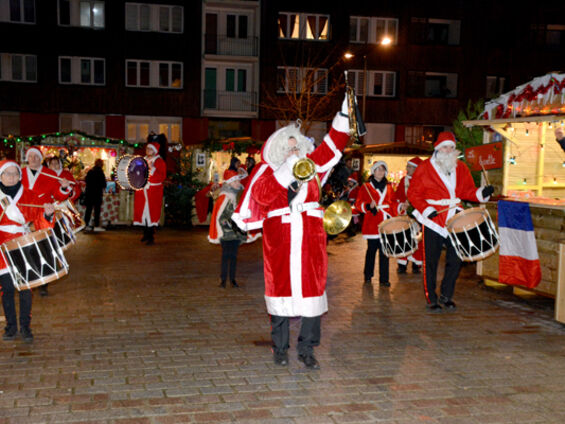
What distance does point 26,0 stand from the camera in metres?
30.9

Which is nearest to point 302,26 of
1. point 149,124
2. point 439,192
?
point 149,124

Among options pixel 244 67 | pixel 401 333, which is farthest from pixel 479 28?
pixel 401 333

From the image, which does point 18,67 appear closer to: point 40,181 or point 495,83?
point 495,83

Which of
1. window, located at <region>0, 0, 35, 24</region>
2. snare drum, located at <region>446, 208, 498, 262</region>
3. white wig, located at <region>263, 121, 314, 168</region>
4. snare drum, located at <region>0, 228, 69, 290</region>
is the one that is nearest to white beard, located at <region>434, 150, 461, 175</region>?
snare drum, located at <region>446, 208, 498, 262</region>

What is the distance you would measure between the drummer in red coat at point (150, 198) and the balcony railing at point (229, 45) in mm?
20983

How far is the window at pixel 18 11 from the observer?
3069 cm

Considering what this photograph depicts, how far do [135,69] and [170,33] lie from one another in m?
2.63

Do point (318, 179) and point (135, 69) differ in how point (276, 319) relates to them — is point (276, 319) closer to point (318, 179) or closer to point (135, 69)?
point (318, 179)

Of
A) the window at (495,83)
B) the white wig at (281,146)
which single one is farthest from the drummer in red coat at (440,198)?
the window at (495,83)

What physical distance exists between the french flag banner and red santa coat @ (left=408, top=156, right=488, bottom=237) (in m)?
1.06

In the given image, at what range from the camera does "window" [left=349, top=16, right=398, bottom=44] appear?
34.6 meters

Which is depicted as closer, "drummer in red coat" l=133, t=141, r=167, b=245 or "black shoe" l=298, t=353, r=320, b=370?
"black shoe" l=298, t=353, r=320, b=370

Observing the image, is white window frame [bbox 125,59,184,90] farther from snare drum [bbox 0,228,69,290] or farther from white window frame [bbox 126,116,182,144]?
snare drum [bbox 0,228,69,290]

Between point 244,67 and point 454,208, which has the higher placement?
point 244,67
